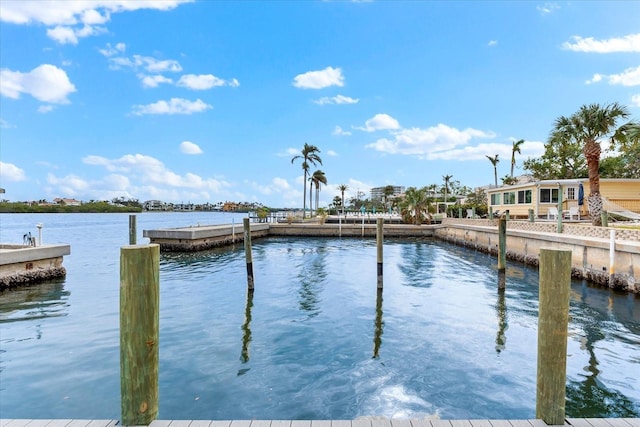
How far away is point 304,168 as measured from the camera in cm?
6788

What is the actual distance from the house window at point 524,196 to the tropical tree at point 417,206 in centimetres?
1328

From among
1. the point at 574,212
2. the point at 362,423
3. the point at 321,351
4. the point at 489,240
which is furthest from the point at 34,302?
the point at 574,212

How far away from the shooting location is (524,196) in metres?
37.3

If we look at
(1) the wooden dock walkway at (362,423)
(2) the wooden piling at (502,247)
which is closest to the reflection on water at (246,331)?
(1) the wooden dock walkway at (362,423)

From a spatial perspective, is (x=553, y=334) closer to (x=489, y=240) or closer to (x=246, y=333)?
(x=246, y=333)

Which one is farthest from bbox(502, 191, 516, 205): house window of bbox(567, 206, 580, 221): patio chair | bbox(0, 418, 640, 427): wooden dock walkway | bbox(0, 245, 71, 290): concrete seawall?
bbox(0, 418, 640, 427): wooden dock walkway

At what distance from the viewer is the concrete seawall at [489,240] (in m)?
14.9

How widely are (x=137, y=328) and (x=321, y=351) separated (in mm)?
6558

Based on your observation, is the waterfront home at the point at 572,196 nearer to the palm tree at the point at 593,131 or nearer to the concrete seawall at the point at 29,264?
the palm tree at the point at 593,131

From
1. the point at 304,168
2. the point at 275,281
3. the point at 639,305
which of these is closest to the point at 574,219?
the point at 639,305

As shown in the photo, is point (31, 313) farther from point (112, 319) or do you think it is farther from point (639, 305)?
point (639, 305)

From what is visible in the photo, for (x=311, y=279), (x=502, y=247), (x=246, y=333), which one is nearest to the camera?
(x=246, y=333)

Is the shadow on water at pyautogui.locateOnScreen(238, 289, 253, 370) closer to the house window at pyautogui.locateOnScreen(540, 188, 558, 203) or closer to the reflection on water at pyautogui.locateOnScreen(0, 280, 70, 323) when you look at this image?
the reflection on water at pyautogui.locateOnScreen(0, 280, 70, 323)

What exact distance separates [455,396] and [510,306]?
816cm
